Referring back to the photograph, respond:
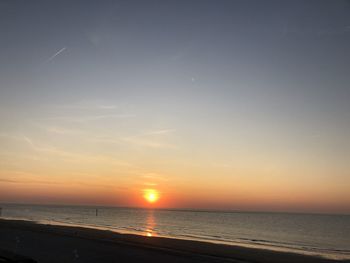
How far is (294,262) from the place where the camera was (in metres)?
25.6

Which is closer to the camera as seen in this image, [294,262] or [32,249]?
[32,249]

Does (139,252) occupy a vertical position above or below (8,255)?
below

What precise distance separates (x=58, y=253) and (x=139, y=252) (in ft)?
16.3

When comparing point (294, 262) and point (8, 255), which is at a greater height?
point (8, 255)

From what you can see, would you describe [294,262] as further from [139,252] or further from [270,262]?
[139,252]

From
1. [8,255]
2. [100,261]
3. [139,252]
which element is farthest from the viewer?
[139,252]

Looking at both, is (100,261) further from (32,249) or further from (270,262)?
(270,262)

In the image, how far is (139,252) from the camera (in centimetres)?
2394

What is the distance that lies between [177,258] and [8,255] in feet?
41.9

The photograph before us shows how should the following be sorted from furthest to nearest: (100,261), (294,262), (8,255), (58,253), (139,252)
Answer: (294,262) < (139,252) < (58,253) < (100,261) < (8,255)

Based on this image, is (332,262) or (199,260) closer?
(199,260)

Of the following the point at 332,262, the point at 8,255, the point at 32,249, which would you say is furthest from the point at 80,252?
the point at 332,262

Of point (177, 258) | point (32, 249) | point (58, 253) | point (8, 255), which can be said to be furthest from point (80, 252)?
point (8, 255)

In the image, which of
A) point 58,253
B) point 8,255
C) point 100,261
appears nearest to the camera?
point 8,255
